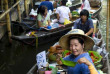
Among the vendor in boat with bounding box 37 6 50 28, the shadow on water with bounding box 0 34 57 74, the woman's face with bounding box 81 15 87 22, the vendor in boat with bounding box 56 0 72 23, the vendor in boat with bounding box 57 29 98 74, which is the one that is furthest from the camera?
the vendor in boat with bounding box 56 0 72 23

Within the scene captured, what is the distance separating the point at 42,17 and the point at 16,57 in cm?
169

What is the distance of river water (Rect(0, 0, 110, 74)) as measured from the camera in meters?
6.62

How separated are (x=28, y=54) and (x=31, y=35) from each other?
0.81 m

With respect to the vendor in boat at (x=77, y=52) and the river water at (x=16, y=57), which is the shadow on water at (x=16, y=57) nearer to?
the river water at (x=16, y=57)

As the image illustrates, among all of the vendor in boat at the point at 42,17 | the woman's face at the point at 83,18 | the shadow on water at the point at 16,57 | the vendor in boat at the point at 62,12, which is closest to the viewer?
the woman's face at the point at 83,18

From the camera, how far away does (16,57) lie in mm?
7438

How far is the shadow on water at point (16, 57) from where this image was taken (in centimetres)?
662

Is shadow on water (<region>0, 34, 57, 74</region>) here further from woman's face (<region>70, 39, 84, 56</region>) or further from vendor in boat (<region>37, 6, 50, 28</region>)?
woman's face (<region>70, 39, 84, 56</region>)

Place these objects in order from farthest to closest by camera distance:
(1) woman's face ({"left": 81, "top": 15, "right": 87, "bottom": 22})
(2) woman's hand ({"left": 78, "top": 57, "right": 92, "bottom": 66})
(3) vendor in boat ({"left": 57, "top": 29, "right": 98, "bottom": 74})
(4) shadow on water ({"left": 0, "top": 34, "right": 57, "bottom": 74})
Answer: (4) shadow on water ({"left": 0, "top": 34, "right": 57, "bottom": 74}), (1) woman's face ({"left": 81, "top": 15, "right": 87, "bottom": 22}), (3) vendor in boat ({"left": 57, "top": 29, "right": 98, "bottom": 74}), (2) woman's hand ({"left": 78, "top": 57, "right": 92, "bottom": 66})

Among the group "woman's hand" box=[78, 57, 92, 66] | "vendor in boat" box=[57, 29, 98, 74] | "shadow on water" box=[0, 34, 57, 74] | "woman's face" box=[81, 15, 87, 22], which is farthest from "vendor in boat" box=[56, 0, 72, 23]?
"woman's hand" box=[78, 57, 92, 66]

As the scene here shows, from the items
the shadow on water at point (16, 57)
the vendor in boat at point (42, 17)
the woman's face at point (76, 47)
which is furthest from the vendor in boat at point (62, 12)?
the woman's face at point (76, 47)

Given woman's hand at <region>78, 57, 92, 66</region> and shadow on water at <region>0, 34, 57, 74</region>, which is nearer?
woman's hand at <region>78, 57, 92, 66</region>

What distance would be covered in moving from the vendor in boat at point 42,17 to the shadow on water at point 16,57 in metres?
0.88

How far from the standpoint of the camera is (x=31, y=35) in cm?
728
